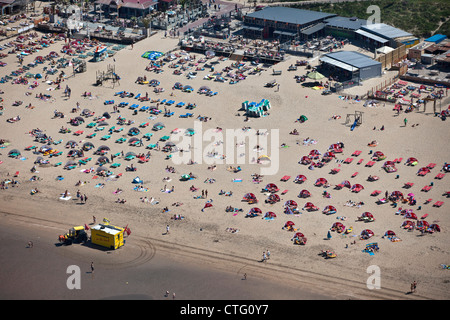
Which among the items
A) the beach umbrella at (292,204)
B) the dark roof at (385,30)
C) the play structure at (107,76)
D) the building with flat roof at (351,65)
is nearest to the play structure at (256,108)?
the building with flat roof at (351,65)

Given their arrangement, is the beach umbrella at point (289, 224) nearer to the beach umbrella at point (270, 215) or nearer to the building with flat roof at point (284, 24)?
the beach umbrella at point (270, 215)

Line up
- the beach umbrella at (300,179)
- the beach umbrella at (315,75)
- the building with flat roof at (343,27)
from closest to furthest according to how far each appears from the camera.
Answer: the beach umbrella at (300,179)
the beach umbrella at (315,75)
the building with flat roof at (343,27)

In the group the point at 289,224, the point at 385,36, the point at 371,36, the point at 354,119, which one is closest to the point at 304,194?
the point at 289,224

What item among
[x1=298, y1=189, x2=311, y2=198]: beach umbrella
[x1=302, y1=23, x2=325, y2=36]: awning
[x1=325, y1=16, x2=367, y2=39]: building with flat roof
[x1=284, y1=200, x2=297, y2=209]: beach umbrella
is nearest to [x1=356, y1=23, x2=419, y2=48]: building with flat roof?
[x1=325, y1=16, x2=367, y2=39]: building with flat roof
